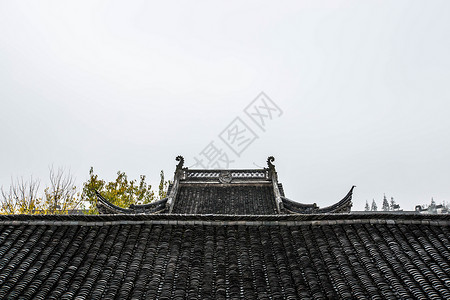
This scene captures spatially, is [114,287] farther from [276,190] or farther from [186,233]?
[276,190]

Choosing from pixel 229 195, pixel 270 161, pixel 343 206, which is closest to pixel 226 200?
pixel 229 195

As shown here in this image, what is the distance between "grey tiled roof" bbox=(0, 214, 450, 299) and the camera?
4.53m

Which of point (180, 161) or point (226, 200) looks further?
point (180, 161)

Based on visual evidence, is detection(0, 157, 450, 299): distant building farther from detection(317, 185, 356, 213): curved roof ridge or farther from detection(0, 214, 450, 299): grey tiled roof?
detection(317, 185, 356, 213): curved roof ridge

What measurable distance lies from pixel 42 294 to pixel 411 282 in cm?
568

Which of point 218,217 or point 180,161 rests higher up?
point 180,161

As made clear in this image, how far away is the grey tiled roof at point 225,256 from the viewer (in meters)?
4.53

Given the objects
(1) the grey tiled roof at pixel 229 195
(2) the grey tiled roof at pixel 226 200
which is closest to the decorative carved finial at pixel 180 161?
(1) the grey tiled roof at pixel 229 195

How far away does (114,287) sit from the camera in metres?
4.62

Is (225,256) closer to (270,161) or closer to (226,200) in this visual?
(226,200)

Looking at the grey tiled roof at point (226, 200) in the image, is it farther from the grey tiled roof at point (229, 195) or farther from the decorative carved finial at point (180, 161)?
the decorative carved finial at point (180, 161)

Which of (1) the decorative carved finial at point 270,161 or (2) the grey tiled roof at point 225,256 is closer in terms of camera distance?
(2) the grey tiled roof at point 225,256

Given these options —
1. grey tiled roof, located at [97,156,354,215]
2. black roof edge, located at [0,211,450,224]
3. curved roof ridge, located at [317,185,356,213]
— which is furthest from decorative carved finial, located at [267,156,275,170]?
black roof edge, located at [0,211,450,224]

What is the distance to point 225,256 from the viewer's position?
17.4 ft
